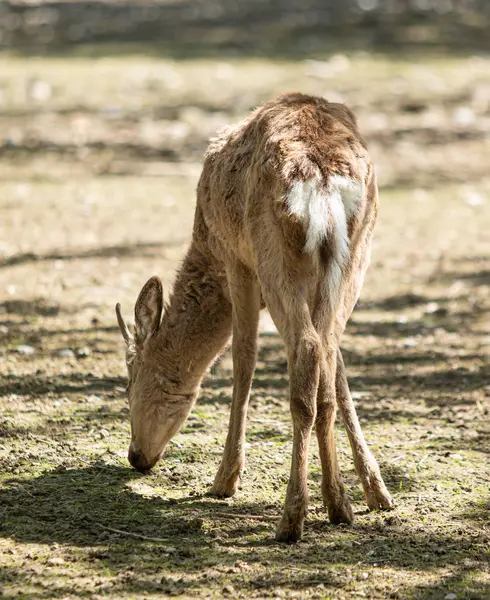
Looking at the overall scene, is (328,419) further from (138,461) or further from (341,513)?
(138,461)

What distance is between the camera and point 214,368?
24.3ft

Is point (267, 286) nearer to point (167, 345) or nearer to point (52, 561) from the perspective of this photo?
point (167, 345)

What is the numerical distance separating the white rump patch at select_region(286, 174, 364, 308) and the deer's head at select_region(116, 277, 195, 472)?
1247 millimetres

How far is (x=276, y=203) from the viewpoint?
15.4ft

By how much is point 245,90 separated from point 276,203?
10.1 meters

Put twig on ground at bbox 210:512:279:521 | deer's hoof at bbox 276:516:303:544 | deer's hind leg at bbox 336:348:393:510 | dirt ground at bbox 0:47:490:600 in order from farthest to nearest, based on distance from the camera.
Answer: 1. deer's hind leg at bbox 336:348:393:510
2. twig on ground at bbox 210:512:279:521
3. deer's hoof at bbox 276:516:303:544
4. dirt ground at bbox 0:47:490:600

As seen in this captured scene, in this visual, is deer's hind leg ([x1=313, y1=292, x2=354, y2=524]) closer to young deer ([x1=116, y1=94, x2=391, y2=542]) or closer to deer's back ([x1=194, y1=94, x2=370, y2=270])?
young deer ([x1=116, y1=94, x2=391, y2=542])

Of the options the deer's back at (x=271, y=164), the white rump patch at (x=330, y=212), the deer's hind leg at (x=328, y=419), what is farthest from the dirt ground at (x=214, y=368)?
the deer's back at (x=271, y=164)

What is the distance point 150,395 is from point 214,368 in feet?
5.83

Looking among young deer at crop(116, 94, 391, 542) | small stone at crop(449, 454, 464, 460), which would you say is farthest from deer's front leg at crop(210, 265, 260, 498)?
small stone at crop(449, 454, 464, 460)

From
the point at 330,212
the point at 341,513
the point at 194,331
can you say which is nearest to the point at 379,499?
the point at 341,513

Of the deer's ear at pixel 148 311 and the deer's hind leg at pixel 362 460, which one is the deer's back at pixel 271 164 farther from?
the deer's hind leg at pixel 362 460

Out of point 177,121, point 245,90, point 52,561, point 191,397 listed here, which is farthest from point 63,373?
point 245,90

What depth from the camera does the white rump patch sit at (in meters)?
4.58
